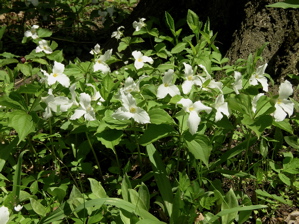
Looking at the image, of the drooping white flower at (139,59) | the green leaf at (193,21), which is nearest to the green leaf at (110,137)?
the drooping white flower at (139,59)

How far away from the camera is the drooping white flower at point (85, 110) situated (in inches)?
67.1

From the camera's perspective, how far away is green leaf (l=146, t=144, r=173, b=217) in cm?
184

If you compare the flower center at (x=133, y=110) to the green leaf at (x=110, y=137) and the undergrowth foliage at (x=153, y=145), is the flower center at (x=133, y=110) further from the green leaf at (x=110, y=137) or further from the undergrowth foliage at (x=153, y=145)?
the green leaf at (x=110, y=137)

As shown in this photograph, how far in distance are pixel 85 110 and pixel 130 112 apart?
8.9 inches

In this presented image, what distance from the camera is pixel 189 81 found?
6.13 ft

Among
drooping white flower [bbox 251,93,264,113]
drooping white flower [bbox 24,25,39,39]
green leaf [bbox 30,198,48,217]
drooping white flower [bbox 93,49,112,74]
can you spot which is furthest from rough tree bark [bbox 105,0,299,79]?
green leaf [bbox 30,198,48,217]

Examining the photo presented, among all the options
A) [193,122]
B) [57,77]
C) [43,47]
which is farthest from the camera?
[43,47]

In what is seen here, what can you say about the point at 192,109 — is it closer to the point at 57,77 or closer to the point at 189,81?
the point at 189,81

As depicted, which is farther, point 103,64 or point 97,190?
point 103,64

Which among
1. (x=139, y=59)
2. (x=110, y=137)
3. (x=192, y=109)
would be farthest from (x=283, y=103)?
(x=139, y=59)

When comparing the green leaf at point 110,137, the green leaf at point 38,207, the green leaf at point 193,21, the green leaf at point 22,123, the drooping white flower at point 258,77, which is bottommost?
the green leaf at point 38,207

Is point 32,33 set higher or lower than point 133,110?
lower

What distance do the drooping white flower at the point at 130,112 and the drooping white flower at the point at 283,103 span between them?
0.59 metres

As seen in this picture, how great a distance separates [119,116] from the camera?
1669 mm
